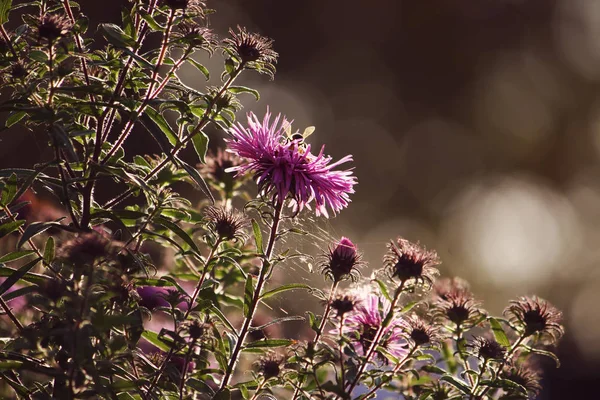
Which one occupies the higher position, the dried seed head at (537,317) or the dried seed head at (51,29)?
the dried seed head at (537,317)

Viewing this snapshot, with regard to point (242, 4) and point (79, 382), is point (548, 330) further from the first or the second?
point (242, 4)

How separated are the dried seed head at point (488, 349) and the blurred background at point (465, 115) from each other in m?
4.37

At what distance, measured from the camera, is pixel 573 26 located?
23.3 ft

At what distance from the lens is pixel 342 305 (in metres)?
1.35

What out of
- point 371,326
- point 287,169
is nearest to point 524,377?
point 371,326

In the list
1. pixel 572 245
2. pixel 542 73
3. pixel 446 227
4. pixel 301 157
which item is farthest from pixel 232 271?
pixel 542 73

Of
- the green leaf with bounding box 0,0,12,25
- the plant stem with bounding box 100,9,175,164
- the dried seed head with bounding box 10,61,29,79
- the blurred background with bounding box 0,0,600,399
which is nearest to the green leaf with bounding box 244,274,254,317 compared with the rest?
the plant stem with bounding box 100,9,175,164

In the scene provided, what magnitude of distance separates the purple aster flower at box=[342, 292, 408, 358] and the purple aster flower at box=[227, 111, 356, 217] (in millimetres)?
224

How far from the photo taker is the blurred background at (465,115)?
20.3 feet

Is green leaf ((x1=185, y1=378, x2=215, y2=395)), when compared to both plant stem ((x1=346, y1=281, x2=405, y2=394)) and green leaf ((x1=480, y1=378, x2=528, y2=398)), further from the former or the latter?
green leaf ((x1=480, y1=378, x2=528, y2=398))

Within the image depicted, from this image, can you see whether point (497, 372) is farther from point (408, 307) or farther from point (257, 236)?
point (257, 236)

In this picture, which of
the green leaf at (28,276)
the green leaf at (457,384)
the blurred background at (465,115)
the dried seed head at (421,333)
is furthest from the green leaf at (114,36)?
the blurred background at (465,115)

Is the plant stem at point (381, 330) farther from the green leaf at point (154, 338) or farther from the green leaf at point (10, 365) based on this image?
the green leaf at point (10, 365)

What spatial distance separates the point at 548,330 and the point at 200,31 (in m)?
0.92
